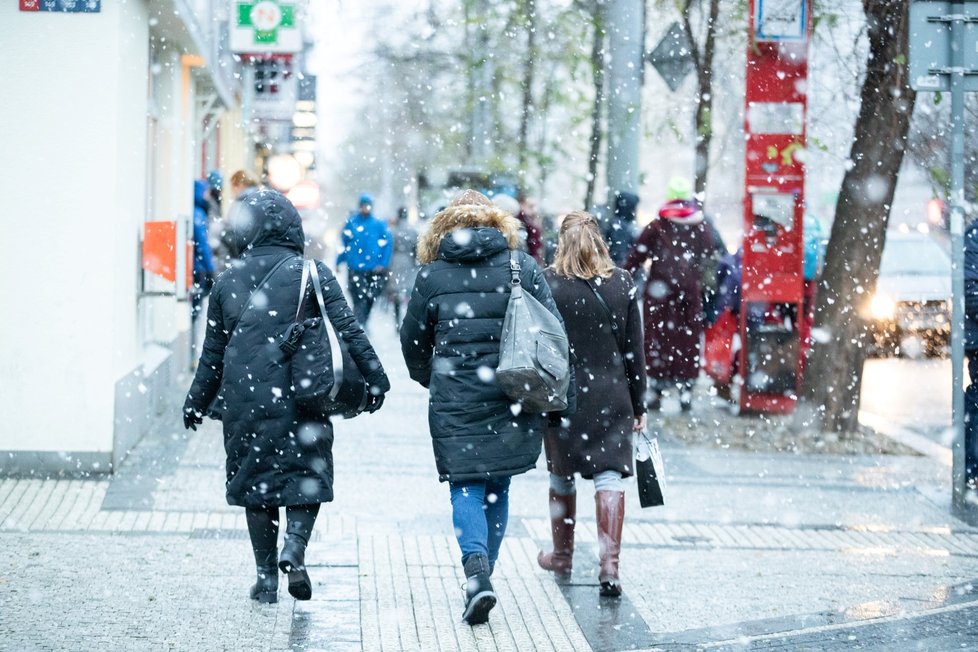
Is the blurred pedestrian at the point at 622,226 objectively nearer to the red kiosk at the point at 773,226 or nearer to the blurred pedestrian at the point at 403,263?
the red kiosk at the point at 773,226

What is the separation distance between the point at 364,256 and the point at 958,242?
10318 mm

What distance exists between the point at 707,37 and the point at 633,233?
5557mm

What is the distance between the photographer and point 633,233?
45.1 ft

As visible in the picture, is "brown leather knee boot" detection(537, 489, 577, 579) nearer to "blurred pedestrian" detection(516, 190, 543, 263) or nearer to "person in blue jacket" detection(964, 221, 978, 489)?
"person in blue jacket" detection(964, 221, 978, 489)

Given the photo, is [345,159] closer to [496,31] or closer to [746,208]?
[496,31]

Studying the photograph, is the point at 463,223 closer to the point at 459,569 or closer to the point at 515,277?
the point at 515,277

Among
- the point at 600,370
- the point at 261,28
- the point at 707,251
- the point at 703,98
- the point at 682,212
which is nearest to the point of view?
the point at 600,370

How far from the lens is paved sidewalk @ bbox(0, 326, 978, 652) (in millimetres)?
6051

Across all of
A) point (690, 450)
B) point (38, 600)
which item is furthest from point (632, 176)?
point (38, 600)

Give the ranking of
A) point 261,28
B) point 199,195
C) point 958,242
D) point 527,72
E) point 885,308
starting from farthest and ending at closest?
point 527,72, point 885,308, point 261,28, point 199,195, point 958,242

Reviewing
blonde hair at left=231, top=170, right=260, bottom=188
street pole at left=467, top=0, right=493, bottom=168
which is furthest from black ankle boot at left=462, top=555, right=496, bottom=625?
street pole at left=467, top=0, right=493, bottom=168

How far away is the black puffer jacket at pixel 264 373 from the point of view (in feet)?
20.2

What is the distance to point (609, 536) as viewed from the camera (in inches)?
269

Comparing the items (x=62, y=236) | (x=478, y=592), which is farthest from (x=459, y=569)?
(x=62, y=236)
